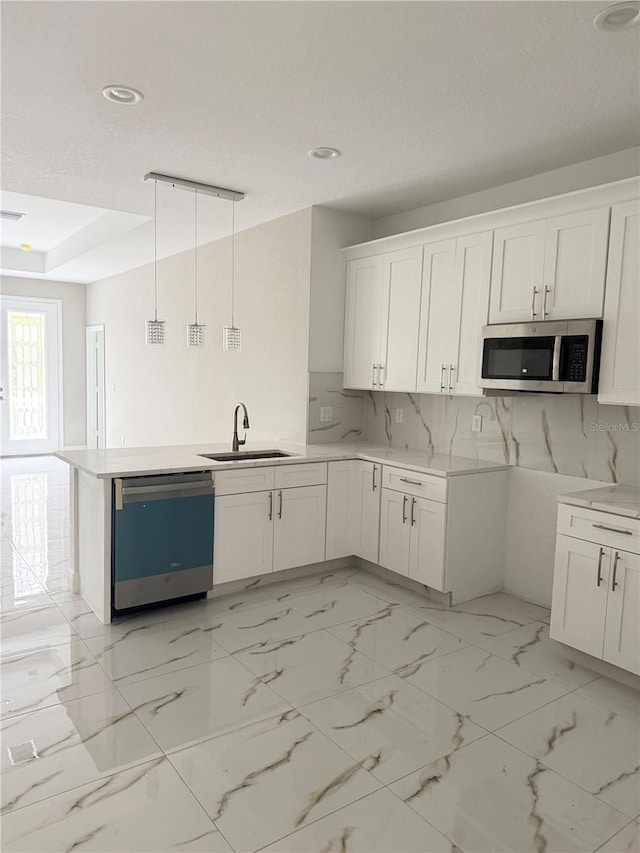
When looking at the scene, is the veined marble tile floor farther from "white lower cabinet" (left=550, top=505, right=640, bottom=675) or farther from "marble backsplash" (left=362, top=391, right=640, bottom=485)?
"marble backsplash" (left=362, top=391, right=640, bottom=485)

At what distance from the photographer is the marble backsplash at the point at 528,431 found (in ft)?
11.0

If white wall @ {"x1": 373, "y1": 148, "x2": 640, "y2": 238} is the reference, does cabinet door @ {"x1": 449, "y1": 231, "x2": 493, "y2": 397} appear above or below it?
below

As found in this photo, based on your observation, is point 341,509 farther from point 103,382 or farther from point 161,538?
point 103,382

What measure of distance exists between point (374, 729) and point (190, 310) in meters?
4.93

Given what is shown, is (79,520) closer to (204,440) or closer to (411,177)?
(204,440)

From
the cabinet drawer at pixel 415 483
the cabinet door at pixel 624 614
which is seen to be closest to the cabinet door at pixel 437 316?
the cabinet drawer at pixel 415 483

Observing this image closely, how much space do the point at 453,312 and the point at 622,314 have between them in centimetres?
114

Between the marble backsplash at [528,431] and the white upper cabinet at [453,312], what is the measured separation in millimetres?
337

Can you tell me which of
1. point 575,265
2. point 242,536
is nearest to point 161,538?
point 242,536

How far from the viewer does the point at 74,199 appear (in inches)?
179

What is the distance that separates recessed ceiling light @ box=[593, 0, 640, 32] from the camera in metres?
1.99

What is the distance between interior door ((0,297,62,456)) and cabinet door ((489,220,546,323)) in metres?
7.80

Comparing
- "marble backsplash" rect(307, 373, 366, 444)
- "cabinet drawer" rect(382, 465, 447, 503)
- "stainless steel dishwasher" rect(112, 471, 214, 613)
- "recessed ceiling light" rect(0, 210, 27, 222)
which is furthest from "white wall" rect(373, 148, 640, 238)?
"recessed ceiling light" rect(0, 210, 27, 222)

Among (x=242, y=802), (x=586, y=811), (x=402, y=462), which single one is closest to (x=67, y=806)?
(x=242, y=802)
